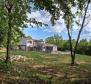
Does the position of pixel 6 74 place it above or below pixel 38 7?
below

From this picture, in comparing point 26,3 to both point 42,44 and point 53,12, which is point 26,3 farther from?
point 42,44

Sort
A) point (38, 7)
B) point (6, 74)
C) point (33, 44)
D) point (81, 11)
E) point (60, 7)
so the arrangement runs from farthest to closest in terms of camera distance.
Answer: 1. point (33, 44)
2. point (81, 11)
3. point (6, 74)
4. point (60, 7)
5. point (38, 7)

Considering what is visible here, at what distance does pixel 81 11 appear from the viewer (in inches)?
1259

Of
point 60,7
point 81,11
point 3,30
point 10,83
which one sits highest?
point 81,11

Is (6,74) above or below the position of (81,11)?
below

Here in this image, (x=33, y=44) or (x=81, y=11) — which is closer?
(x=81, y=11)

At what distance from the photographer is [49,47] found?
122750 millimetres

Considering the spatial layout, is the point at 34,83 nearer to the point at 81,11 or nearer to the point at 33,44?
the point at 81,11

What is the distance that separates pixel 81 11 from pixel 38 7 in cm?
2065

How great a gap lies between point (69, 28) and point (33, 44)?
86107mm

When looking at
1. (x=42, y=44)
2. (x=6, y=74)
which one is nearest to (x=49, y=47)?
(x=42, y=44)

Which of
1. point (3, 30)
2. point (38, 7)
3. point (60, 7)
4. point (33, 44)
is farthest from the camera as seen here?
point (33, 44)

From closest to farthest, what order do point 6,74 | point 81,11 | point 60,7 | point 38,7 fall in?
point 38,7 < point 60,7 < point 6,74 < point 81,11

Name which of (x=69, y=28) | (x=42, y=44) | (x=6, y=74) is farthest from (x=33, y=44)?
(x=6, y=74)
